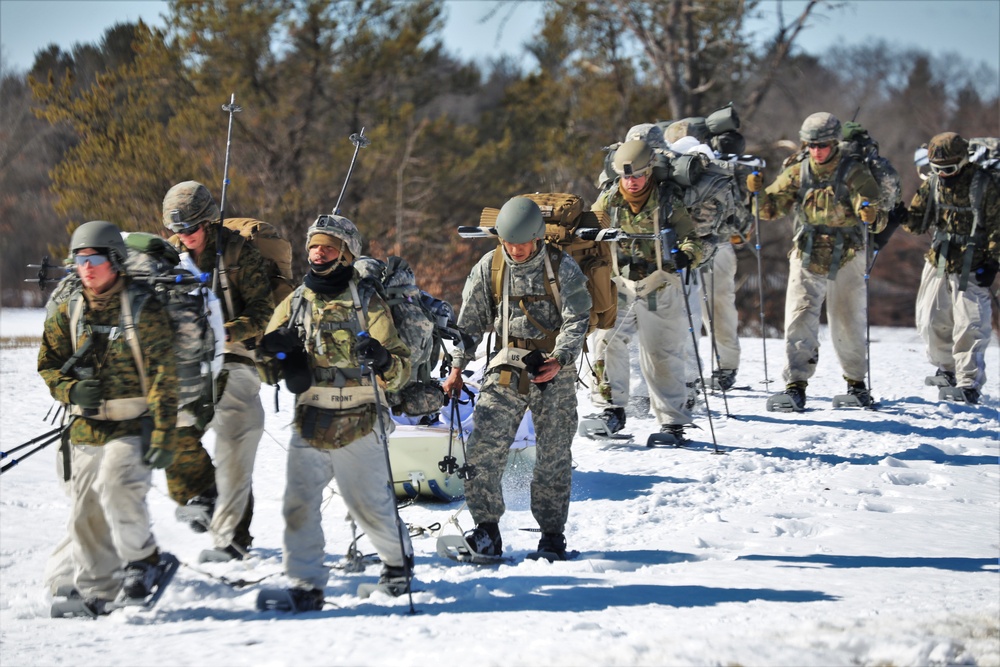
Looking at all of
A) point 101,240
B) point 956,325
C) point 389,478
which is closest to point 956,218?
point 956,325

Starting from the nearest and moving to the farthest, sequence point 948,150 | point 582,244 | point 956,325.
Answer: point 582,244, point 948,150, point 956,325

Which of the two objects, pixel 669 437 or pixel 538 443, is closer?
pixel 538 443

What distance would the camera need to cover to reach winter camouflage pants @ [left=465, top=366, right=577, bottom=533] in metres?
6.47

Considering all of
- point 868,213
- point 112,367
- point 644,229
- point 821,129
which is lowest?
point 112,367

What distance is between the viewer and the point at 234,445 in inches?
261

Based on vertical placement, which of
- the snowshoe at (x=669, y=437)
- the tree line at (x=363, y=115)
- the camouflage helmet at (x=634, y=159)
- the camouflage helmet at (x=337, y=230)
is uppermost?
the tree line at (x=363, y=115)

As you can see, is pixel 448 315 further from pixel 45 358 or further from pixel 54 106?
pixel 54 106

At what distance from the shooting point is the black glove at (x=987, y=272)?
11.2m

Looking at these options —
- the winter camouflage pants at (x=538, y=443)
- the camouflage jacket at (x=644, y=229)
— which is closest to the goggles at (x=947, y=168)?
the camouflage jacket at (x=644, y=229)

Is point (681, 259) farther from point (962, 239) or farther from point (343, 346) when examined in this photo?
point (962, 239)

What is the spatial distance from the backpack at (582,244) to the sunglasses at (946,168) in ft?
17.4

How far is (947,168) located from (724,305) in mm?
2619

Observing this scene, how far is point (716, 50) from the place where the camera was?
1182 inches

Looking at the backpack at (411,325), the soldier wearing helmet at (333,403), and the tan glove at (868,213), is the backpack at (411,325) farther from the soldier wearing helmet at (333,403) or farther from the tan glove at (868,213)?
the tan glove at (868,213)
